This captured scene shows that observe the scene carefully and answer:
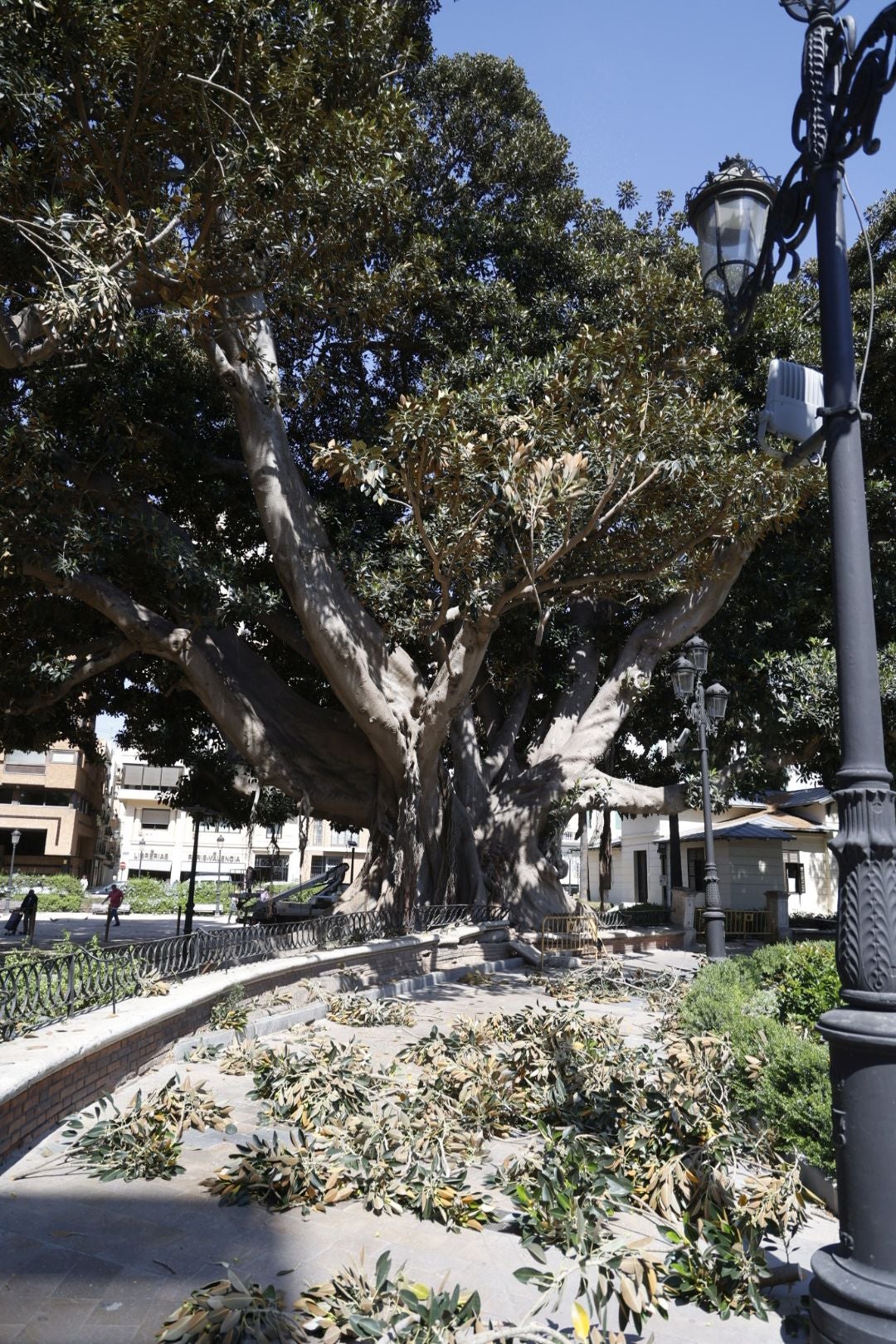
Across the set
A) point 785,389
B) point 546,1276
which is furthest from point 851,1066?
point 785,389

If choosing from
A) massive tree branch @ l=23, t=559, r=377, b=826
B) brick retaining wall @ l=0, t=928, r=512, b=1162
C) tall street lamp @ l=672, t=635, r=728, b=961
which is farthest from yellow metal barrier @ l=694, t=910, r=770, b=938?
massive tree branch @ l=23, t=559, r=377, b=826

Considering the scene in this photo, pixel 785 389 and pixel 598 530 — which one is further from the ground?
pixel 598 530

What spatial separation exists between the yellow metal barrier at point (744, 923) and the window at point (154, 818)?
156 ft

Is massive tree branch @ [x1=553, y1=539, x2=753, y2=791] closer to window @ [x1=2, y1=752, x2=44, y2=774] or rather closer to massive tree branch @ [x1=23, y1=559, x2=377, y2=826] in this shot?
massive tree branch @ [x1=23, y1=559, x2=377, y2=826]

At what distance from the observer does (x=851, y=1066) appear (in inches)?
117

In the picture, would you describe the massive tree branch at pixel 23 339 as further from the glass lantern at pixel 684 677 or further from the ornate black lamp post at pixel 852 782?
the glass lantern at pixel 684 677

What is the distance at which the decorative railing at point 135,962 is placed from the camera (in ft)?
18.8

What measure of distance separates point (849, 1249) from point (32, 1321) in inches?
114

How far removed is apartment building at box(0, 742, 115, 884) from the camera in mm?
46438

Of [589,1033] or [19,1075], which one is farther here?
[589,1033]

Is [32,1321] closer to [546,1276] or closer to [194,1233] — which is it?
[194,1233]

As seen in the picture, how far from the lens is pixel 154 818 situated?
62688 millimetres

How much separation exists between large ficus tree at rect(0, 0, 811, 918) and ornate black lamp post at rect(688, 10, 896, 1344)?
5.67m

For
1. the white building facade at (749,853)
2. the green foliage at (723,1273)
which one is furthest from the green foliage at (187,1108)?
the white building facade at (749,853)
